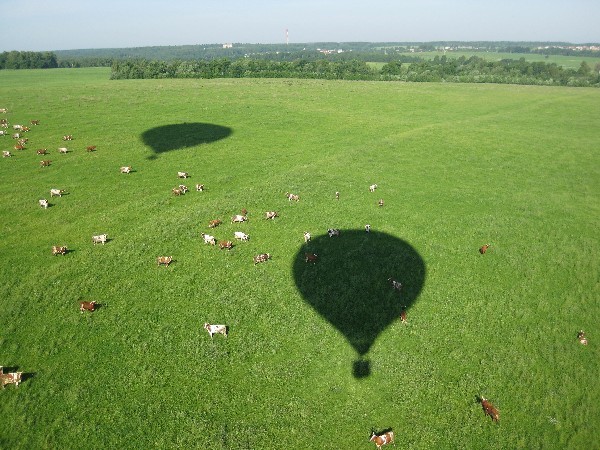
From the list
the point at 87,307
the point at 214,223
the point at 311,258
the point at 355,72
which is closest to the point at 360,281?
the point at 311,258

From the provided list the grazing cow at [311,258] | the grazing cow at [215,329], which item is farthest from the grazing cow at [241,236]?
the grazing cow at [215,329]

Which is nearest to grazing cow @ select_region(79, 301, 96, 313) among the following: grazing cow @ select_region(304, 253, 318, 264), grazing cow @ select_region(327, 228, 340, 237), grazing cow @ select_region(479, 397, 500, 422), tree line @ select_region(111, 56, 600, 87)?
grazing cow @ select_region(304, 253, 318, 264)

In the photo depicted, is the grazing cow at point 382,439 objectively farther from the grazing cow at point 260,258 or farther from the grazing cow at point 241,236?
the grazing cow at point 241,236

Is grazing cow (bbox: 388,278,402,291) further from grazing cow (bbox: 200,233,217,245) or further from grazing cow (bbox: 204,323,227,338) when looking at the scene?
grazing cow (bbox: 200,233,217,245)

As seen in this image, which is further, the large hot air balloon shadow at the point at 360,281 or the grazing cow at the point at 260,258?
the grazing cow at the point at 260,258

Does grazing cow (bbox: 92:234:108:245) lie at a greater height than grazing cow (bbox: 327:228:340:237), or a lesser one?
greater

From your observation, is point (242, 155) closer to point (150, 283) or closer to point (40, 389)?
point (150, 283)

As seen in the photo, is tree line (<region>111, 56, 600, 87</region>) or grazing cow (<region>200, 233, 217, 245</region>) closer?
grazing cow (<region>200, 233, 217, 245</region>)
